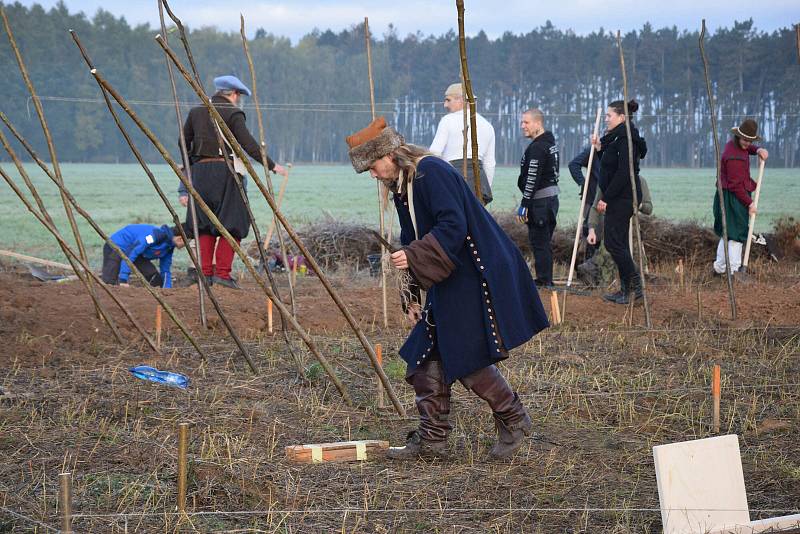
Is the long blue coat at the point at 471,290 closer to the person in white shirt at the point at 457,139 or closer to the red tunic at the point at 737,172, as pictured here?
the person in white shirt at the point at 457,139

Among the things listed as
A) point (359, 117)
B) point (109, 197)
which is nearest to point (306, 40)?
point (359, 117)

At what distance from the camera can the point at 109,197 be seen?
75.5ft

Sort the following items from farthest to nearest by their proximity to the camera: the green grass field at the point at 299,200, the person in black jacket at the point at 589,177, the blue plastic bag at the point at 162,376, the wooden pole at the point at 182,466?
1. the green grass field at the point at 299,200
2. the person in black jacket at the point at 589,177
3. the blue plastic bag at the point at 162,376
4. the wooden pole at the point at 182,466

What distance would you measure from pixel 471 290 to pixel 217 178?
14.1ft

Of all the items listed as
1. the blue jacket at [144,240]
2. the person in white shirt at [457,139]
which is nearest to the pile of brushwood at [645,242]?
the blue jacket at [144,240]

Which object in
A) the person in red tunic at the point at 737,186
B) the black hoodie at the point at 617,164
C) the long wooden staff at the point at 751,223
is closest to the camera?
the black hoodie at the point at 617,164

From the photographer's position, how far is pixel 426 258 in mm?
3648

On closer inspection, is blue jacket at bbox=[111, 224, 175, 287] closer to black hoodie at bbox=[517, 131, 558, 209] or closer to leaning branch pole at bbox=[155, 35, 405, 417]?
black hoodie at bbox=[517, 131, 558, 209]

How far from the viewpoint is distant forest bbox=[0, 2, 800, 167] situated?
101 ft

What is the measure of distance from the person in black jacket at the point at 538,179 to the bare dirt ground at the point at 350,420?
924 mm

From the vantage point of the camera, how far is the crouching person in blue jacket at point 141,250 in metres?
7.70

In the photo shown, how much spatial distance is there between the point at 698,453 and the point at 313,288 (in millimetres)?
5831

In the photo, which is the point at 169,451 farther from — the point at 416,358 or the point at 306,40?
the point at 306,40

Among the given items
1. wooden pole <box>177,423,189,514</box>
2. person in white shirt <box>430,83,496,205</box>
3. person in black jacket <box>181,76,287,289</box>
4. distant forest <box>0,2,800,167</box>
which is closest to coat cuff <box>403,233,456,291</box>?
wooden pole <box>177,423,189,514</box>
